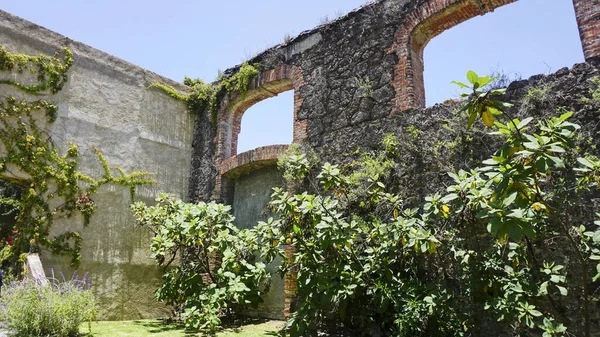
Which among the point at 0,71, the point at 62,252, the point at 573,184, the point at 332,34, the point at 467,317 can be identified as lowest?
the point at 467,317

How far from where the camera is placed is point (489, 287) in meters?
4.19

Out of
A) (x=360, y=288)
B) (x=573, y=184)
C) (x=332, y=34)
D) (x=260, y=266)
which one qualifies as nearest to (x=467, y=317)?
(x=360, y=288)

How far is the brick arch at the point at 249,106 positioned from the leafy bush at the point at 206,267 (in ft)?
5.62

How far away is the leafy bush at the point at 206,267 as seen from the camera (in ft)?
18.3

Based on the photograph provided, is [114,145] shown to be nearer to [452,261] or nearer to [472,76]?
[452,261]

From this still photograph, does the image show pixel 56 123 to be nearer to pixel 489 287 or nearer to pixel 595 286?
pixel 489 287

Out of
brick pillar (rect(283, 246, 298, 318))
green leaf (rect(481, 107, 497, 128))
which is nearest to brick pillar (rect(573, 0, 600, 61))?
green leaf (rect(481, 107, 497, 128))

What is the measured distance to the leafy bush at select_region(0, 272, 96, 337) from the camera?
438 cm

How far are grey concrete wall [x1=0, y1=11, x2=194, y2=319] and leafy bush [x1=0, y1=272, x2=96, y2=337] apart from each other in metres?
2.26

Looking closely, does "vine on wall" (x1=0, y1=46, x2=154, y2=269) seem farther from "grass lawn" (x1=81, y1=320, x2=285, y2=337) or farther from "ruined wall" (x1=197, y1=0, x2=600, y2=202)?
"ruined wall" (x1=197, y1=0, x2=600, y2=202)

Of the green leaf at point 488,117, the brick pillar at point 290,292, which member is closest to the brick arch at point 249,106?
the brick pillar at point 290,292

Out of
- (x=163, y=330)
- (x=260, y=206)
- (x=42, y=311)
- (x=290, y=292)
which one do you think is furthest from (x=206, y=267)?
(x=42, y=311)

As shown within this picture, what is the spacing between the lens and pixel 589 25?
470 centimetres

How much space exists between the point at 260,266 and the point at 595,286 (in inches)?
147
